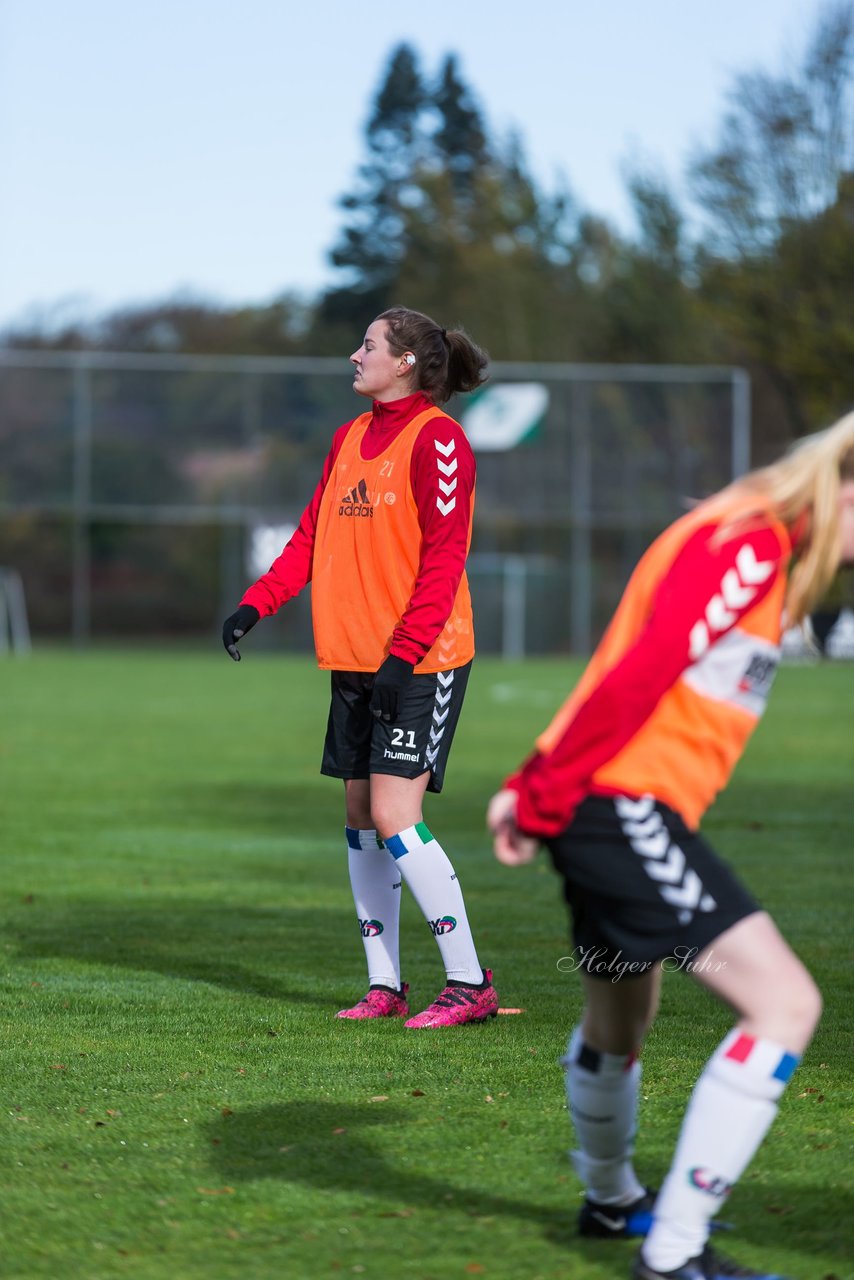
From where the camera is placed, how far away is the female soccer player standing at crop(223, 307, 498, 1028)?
17.3 feet

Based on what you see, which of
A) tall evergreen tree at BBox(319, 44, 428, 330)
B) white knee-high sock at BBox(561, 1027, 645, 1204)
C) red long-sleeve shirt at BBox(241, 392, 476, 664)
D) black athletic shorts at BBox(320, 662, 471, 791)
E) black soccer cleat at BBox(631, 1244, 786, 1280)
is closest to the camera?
black soccer cleat at BBox(631, 1244, 786, 1280)

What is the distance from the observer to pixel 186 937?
23.8 ft

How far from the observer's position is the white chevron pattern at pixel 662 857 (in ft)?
9.89

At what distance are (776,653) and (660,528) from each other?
33.5 m

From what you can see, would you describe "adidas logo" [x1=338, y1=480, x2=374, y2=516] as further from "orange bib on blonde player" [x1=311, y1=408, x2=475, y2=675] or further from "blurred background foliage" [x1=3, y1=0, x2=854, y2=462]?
"blurred background foliage" [x1=3, y1=0, x2=854, y2=462]

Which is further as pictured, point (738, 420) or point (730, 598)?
point (738, 420)

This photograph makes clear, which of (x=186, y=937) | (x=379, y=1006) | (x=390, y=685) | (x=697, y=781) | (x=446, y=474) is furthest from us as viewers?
(x=186, y=937)

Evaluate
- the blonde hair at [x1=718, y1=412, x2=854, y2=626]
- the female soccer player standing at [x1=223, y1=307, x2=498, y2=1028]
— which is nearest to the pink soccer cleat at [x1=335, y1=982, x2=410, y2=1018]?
the female soccer player standing at [x1=223, y1=307, x2=498, y2=1028]

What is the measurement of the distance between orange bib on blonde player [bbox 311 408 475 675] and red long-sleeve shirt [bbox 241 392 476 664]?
0.15 feet

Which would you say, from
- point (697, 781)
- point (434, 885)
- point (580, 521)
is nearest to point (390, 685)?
point (434, 885)

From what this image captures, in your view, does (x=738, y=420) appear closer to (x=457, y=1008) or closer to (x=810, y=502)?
(x=457, y=1008)

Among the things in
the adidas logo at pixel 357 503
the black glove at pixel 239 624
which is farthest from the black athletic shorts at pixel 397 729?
the adidas logo at pixel 357 503

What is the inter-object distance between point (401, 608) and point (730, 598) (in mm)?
2444

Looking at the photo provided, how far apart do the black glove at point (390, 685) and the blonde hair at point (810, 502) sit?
2200 millimetres
